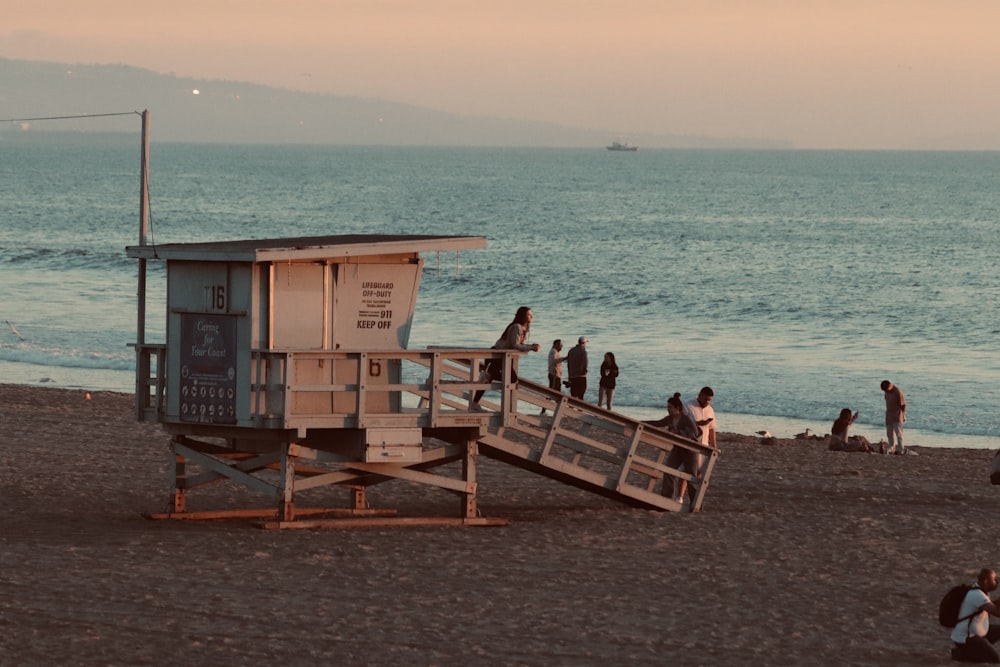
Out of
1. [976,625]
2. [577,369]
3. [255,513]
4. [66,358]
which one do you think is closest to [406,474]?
[255,513]

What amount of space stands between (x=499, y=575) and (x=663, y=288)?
5530 centimetres

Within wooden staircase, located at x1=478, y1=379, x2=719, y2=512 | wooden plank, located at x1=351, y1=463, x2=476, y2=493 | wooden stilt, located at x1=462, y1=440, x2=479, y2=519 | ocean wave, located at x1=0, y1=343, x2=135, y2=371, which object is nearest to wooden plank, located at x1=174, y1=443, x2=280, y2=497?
wooden plank, located at x1=351, y1=463, x2=476, y2=493

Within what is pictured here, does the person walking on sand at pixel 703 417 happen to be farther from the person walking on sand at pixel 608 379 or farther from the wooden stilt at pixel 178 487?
the person walking on sand at pixel 608 379

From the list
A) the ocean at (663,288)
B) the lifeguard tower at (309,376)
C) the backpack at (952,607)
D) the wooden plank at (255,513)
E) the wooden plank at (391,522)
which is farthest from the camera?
the ocean at (663,288)

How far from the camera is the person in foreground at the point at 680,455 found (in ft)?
66.0

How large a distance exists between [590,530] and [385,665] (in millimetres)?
6449

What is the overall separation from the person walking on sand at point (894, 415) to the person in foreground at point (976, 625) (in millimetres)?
14800

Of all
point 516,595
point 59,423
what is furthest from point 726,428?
point 516,595

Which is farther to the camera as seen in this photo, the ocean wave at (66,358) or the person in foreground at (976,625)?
the ocean wave at (66,358)

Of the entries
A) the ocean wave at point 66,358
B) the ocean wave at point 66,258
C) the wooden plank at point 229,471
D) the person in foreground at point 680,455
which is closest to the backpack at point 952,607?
the person in foreground at point 680,455

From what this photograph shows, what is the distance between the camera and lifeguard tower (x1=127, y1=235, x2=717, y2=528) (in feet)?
55.9

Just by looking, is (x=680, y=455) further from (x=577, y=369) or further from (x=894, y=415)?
(x=577, y=369)

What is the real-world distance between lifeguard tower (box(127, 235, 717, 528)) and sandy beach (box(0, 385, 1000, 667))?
0.79 m

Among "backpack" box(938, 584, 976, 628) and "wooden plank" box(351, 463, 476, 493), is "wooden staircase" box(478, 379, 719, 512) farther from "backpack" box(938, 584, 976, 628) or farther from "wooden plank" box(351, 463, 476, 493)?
"backpack" box(938, 584, 976, 628)
